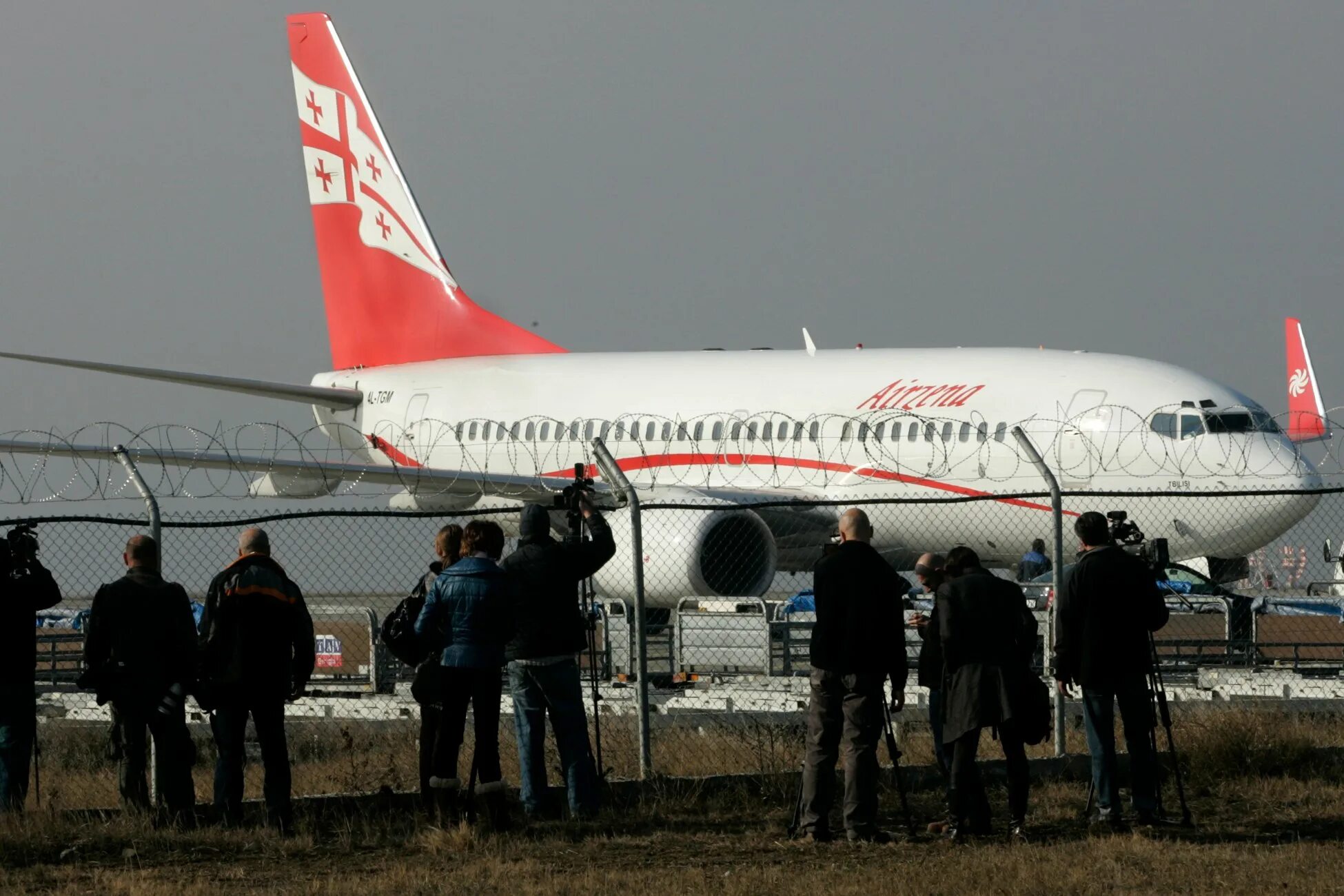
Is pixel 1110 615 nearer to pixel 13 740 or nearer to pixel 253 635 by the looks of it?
pixel 253 635

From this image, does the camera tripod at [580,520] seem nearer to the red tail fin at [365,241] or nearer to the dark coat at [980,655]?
the dark coat at [980,655]

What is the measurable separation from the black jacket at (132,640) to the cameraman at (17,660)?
15.4 inches

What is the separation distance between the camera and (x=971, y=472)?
68.0 ft

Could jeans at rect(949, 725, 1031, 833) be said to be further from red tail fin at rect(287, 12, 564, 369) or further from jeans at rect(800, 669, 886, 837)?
red tail fin at rect(287, 12, 564, 369)

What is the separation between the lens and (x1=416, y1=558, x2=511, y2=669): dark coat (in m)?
8.86

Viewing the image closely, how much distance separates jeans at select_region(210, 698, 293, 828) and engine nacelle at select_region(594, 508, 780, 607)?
32.2ft

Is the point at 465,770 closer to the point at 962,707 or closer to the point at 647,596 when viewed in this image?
the point at 962,707

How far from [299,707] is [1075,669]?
25.1 feet

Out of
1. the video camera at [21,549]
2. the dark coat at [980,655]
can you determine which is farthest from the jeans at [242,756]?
the dark coat at [980,655]

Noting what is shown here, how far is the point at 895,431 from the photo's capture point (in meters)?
21.6

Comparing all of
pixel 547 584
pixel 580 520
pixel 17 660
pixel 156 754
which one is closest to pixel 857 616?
pixel 547 584

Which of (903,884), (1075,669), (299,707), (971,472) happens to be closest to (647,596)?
(971,472)

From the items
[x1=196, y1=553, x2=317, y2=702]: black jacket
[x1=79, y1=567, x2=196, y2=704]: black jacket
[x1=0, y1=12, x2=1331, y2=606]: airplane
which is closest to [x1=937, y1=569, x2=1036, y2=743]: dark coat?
[x1=196, y1=553, x2=317, y2=702]: black jacket

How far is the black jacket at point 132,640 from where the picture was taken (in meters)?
9.03
